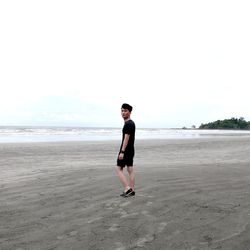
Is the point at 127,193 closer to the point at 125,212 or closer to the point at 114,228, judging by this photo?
the point at 125,212

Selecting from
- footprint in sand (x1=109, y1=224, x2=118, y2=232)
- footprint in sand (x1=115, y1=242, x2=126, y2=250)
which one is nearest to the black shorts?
footprint in sand (x1=109, y1=224, x2=118, y2=232)

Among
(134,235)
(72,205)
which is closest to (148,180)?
(72,205)

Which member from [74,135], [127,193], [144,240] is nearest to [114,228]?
[144,240]

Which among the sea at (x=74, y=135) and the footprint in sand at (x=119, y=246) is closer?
the footprint in sand at (x=119, y=246)

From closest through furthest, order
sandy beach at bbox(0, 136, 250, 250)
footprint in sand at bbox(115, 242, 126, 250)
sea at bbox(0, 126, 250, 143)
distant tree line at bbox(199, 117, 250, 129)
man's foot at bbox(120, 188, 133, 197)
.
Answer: footprint in sand at bbox(115, 242, 126, 250) → sandy beach at bbox(0, 136, 250, 250) → man's foot at bbox(120, 188, 133, 197) → sea at bbox(0, 126, 250, 143) → distant tree line at bbox(199, 117, 250, 129)

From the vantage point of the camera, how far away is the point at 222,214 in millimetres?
6023

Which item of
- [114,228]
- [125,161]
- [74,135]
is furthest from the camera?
[74,135]

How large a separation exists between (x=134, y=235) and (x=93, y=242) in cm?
60

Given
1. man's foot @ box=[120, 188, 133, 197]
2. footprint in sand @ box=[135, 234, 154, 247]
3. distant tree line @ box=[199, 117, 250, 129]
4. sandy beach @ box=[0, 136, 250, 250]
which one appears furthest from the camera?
distant tree line @ box=[199, 117, 250, 129]

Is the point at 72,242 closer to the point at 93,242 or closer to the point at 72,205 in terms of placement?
the point at 93,242

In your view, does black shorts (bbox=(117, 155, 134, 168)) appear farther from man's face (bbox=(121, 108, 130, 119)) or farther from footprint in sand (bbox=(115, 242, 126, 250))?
footprint in sand (bbox=(115, 242, 126, 250))

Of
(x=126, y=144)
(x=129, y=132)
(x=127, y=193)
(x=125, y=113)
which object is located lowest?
(x=127, y=193)

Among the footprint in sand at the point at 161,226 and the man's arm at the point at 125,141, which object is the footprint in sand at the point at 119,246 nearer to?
the footprint in sand at the point at 161,226

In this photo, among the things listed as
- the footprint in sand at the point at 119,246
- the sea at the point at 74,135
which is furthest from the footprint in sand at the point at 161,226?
the sea at the point at 74,135
